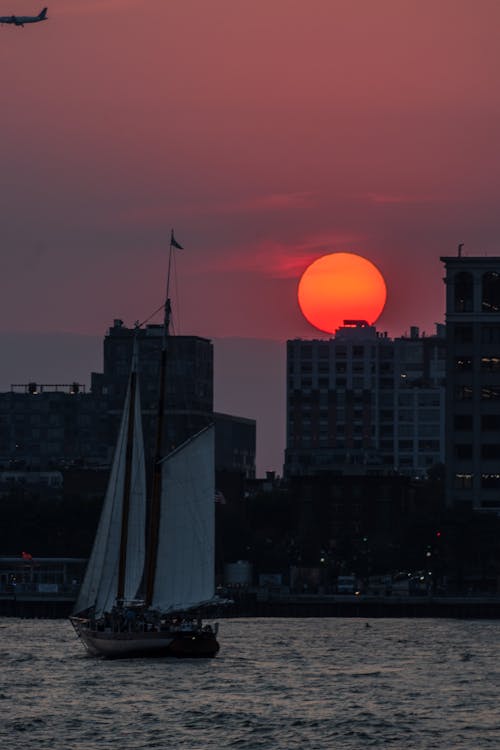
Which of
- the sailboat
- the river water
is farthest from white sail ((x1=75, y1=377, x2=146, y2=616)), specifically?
the river water

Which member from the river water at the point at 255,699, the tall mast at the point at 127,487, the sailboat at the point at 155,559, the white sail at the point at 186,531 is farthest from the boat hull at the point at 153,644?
the tall mast at the point at 127,487

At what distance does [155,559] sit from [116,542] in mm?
3896

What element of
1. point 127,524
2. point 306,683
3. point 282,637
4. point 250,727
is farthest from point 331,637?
point 250,727

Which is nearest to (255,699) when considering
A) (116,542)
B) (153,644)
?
(153,644)

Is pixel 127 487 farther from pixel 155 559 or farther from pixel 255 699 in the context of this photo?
pixel 255 699

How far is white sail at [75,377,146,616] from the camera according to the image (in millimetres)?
158125

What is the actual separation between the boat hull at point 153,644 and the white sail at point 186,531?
288cm

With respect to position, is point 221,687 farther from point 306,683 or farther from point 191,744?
point 191,744

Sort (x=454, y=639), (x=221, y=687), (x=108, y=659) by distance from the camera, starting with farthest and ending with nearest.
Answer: (x=454, y=639)
(x=108, y=659)
(x=221, y=687)

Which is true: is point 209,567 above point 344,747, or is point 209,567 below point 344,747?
above

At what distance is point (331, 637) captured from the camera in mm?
197750

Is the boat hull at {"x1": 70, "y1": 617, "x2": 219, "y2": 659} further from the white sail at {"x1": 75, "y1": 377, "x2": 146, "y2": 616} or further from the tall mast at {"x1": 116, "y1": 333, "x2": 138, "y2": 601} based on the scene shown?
the white sail at {"x1": 75, "y1": 377, "x2": 146, "y2": 616}

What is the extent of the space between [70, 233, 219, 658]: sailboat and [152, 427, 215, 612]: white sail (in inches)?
2.7

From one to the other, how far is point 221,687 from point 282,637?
61.8 meters
